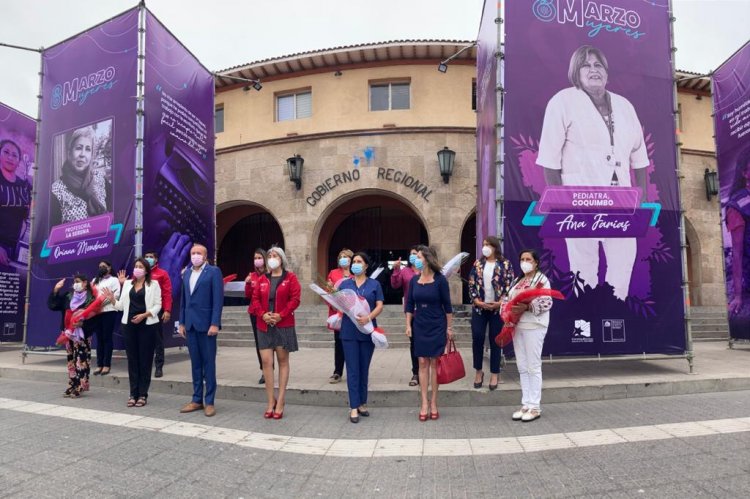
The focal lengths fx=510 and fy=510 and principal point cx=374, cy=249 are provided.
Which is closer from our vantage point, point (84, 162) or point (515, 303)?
point (515, 303)

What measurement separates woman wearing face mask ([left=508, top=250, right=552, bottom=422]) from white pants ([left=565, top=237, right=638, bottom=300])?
174 cm

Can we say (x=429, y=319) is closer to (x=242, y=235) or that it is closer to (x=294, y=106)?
(x=294, y=106)

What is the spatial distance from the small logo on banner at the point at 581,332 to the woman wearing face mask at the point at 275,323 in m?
3.83

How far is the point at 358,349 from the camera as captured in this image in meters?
5.73

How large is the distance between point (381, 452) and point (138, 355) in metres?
3.59

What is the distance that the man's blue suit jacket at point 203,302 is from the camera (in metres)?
5.99

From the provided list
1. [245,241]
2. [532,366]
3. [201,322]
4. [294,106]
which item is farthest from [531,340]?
[245,241]

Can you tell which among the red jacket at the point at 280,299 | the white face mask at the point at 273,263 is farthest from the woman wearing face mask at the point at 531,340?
the white face mask at the point at 273,263


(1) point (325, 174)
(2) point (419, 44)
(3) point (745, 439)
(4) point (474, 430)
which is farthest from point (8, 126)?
(3) point (745, 439)

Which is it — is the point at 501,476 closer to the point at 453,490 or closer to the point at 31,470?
the point at 453,490

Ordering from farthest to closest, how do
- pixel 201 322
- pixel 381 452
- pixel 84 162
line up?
1. pixel 84 162
2. pixel 201 322
3. pixel 381 452

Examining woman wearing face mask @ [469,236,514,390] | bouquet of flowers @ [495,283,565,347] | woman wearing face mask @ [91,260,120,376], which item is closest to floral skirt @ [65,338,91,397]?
woman wearing face mask @ [91,260,120,376]

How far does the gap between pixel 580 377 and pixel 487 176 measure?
326cm

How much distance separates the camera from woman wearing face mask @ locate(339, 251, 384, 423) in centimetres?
564
